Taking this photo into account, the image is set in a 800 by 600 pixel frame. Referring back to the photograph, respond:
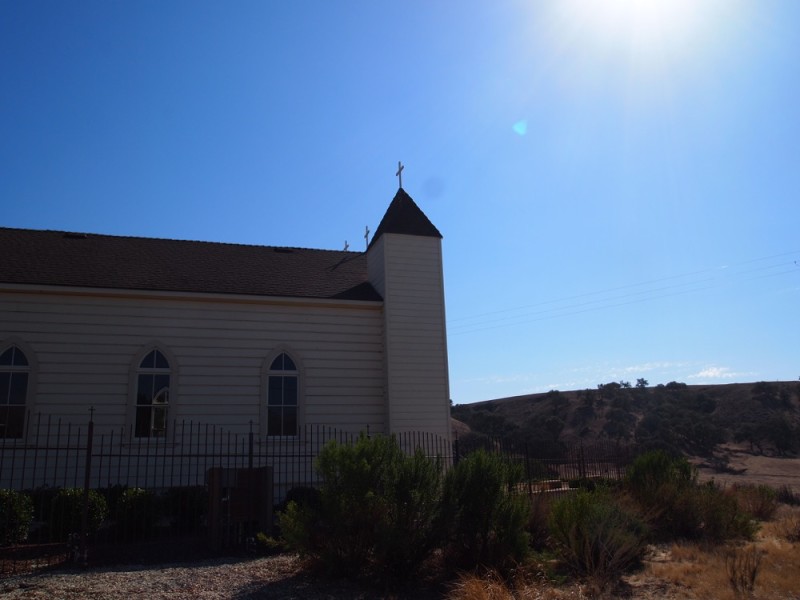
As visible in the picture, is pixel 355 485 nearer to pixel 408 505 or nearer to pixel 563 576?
pixel 408 505

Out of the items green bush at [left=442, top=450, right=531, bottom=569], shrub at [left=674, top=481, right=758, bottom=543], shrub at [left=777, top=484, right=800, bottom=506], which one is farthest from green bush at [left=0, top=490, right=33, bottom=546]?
shrub at [left=777, top=484, right=800, bottom=506]

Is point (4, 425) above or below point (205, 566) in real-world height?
above

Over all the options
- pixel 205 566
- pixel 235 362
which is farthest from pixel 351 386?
pixel 205 566

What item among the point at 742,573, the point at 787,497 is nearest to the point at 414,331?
the point at 742,573

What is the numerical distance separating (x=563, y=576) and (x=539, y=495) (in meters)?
3.41

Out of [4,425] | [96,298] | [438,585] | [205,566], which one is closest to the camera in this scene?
[438,585]

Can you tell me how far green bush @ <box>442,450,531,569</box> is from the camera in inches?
400

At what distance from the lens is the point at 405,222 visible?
2005cm

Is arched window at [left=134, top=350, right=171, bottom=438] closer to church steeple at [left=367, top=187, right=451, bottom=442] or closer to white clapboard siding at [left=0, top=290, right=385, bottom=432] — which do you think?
white clapboard siding at [left=0, top=290, right=385, bottom=432]

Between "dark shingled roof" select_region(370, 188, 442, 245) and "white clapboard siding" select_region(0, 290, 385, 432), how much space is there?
2.35 m

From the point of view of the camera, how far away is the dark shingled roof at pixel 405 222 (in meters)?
19.9

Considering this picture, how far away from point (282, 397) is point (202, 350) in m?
2.35

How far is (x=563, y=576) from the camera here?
10109mm

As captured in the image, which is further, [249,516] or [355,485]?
[249,516]
